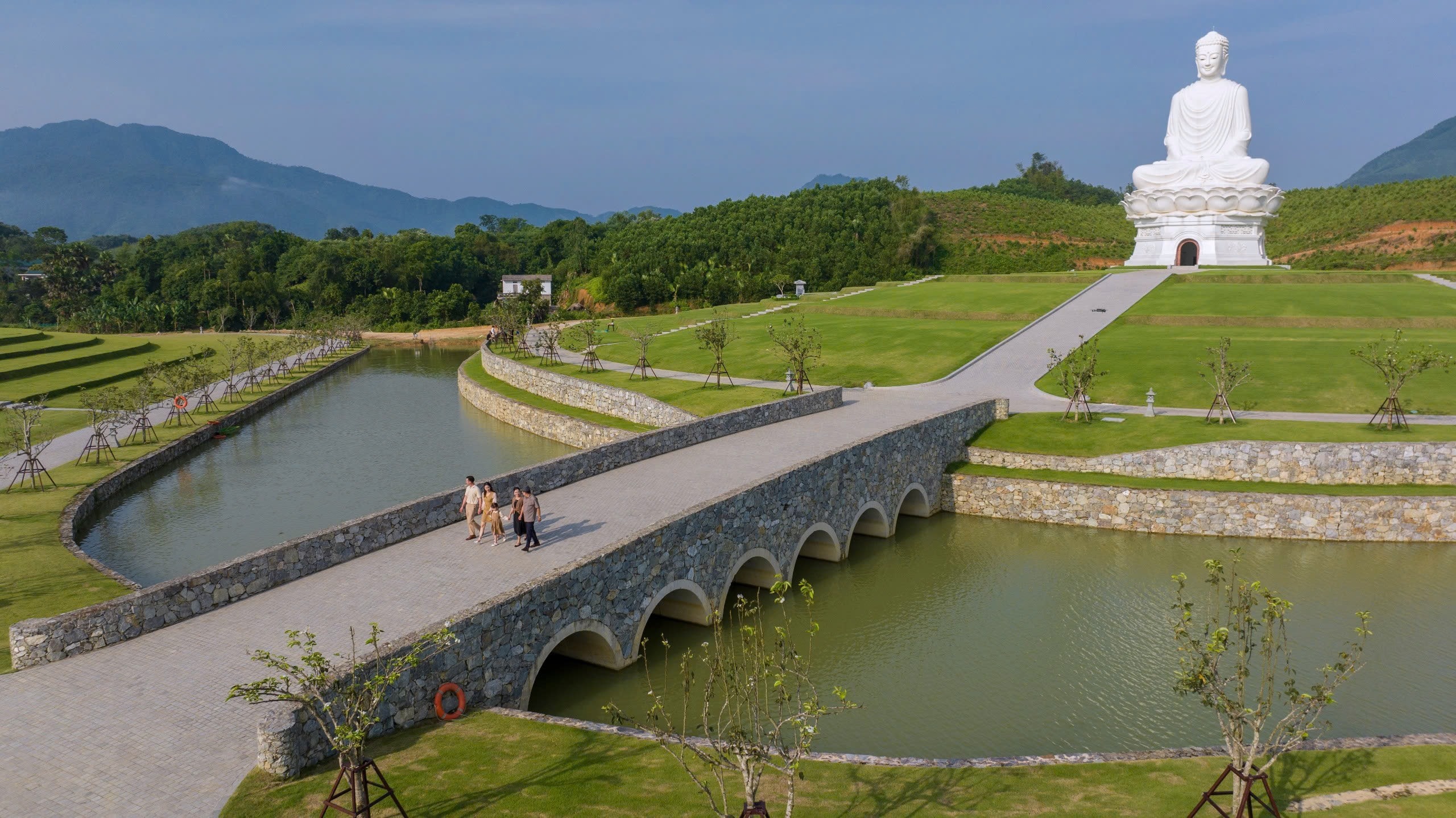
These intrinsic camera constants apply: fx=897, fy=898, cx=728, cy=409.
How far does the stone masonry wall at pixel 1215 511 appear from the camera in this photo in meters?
24.0

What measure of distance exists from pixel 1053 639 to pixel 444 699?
12442 mm

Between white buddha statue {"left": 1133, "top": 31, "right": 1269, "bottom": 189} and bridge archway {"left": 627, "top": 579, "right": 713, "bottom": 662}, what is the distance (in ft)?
205

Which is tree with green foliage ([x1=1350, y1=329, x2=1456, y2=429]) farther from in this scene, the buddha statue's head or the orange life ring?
the buddha statue's head

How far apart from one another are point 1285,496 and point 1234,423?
14.6 feet

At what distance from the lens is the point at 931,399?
32875 millimetres

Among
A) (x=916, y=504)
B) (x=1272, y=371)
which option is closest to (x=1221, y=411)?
(x=1272, y=371)

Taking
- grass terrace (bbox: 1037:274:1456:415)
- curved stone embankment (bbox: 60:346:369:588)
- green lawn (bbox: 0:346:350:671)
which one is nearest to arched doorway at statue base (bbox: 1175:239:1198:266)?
grass terrace (bbox: 1037:274:1456:415)

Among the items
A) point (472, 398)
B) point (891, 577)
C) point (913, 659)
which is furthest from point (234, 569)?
point (472, 398)

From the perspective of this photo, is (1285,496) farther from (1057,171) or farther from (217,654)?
(1057,171)

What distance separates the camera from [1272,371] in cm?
3466

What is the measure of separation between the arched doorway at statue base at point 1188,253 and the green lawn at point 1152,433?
140 feet

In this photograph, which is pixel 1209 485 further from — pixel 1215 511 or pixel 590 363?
pixel 590 363

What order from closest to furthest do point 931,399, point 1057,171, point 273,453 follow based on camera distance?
point 931,399, point 273,453, point 1057,171

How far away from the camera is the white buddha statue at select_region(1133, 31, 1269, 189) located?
67.1 metres
